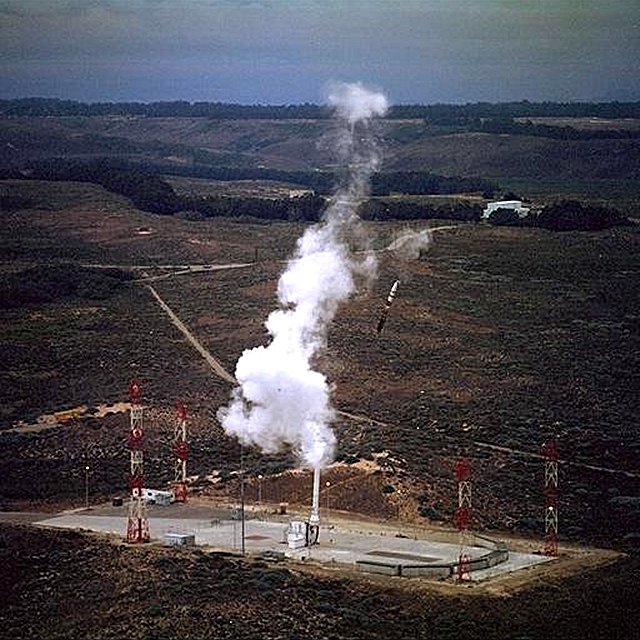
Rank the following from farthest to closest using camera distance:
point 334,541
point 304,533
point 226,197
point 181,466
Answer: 1. point 226,197
2. point 181,466
3. point 334,541
4. point 304,533

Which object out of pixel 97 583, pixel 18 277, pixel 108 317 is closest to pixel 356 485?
pixel 97 583

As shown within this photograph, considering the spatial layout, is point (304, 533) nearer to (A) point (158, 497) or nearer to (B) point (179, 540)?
(B) point (179, 540)

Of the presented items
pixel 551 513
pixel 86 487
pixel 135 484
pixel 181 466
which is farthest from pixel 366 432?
pixel 135 484

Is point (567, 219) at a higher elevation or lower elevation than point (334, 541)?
higher

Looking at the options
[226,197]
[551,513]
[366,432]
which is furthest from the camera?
[226,197]

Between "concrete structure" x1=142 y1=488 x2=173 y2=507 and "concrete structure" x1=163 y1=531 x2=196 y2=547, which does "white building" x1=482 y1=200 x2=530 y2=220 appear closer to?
"concrete structure" x1=142 y1=488 x2=173 y2=507

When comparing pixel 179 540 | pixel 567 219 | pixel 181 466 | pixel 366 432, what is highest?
pixel 567 219

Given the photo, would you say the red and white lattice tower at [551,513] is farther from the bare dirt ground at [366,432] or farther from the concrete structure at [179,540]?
the concrete structure at [179,540]

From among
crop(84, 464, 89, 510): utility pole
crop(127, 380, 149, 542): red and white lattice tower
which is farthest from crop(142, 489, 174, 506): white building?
crop(127, 380, 149, 542): red and white lattice tower
